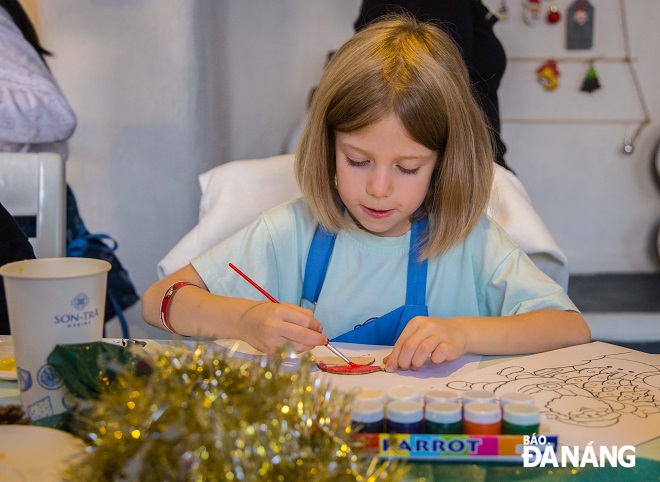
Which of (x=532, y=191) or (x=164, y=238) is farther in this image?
(x=532, y=191)

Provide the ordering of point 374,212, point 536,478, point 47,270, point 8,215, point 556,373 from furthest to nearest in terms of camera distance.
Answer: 1. point 8,215
2. point 374,212
3. point 556,373
4. point 47,270
5. point 536,478

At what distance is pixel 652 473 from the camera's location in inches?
25.4

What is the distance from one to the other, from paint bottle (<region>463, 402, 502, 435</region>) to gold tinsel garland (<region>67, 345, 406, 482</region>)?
0.43ft

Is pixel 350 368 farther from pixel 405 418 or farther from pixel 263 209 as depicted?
pixel 263 209

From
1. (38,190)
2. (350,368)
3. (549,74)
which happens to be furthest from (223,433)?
(549,74)

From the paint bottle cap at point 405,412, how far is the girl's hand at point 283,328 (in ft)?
1.03

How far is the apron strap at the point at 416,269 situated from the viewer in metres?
1.28

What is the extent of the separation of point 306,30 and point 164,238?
1.12 metres

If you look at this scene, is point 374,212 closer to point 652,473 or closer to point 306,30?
point 652,473

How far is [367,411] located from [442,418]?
64mm

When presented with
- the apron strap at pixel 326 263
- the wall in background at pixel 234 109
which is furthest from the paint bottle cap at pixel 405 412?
the wall in background at pixel 234 109

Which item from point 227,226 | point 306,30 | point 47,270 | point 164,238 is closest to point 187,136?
point 164,238

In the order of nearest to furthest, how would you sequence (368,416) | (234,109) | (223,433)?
(223,433), (368,416), (234,109)

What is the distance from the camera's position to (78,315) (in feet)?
2.23
